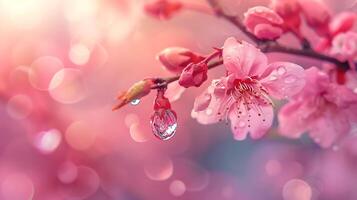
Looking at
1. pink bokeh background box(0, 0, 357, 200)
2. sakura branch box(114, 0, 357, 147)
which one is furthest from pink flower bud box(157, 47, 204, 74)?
pink bokeh background box(0, 0, 357, 200)

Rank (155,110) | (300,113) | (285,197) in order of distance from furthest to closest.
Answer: (285,197) → (300,113) → (155,110)

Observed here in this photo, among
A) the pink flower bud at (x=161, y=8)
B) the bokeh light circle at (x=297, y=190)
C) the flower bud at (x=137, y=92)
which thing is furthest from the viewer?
the bokeh light circle at (x=297, y=190)

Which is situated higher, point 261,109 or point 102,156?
point 261,109

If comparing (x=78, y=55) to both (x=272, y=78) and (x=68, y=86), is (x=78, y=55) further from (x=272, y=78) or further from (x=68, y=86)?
(x=272, y=78)

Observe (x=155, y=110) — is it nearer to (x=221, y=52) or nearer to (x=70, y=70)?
(x=221, y=52)

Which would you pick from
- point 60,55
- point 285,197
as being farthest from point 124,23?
point 285,197

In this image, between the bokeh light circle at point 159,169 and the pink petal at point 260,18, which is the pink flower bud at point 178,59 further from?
the bokeh light circle at point 159,169

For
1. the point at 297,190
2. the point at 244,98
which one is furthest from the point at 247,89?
the point at 297,190

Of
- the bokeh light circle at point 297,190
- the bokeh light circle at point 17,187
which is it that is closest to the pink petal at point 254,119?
the bokeh light circle at point 297,190
